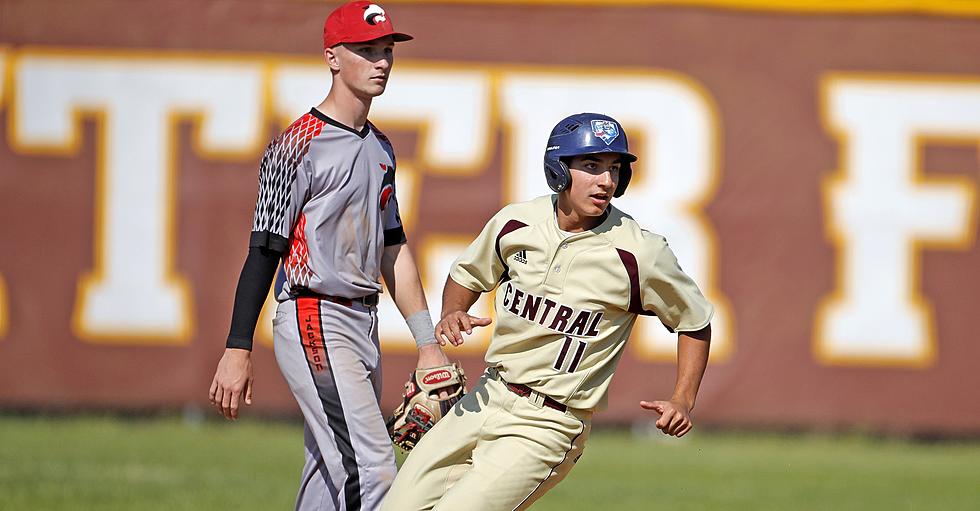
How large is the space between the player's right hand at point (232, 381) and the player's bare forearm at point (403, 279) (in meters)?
0.82

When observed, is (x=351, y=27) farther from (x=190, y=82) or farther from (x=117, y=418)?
(x=117, y=418)

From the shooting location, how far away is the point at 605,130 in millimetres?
4902

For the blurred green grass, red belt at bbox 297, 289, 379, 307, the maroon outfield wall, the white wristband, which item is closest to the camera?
red belt at bbox 297, 289, 379, 307

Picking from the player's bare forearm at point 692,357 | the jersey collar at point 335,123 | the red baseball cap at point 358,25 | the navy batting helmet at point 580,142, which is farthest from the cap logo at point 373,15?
the player's bare forearm at point 692,357

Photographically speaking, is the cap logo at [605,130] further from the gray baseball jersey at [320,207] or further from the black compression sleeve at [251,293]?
the black compression sleeve at [251,293]

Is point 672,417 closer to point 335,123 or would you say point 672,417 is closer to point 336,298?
point 336,298

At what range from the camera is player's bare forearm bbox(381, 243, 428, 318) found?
5625mm

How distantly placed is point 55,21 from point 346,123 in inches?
261

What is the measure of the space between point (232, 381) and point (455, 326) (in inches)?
36.7

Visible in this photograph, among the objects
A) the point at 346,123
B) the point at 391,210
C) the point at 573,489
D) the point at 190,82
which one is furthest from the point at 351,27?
the point at 190,82

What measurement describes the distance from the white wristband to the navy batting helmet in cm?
95

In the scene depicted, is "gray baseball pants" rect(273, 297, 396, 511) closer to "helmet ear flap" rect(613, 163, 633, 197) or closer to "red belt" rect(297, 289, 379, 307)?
"red belt" rect(297, 289, 379, 307)

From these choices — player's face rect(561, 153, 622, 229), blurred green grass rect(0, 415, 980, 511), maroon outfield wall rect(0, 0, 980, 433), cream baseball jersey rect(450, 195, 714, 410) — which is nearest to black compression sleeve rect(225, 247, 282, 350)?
cream baseball jersey rect(450, 195, 714, 410)

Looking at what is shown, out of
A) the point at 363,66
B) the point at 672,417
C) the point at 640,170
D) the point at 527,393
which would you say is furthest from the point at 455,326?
the point at 640,170
